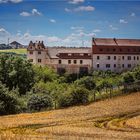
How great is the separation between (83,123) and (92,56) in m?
76.5

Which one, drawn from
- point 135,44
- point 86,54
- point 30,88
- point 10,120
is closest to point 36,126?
point 10,120

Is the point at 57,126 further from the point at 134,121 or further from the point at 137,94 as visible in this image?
the point at 137,94

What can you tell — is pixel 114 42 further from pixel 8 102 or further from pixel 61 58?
pixel 8 102

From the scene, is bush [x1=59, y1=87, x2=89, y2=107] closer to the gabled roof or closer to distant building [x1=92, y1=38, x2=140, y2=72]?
distant building [x1=92, y1=38, x2=140, y2=72]

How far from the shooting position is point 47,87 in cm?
8775

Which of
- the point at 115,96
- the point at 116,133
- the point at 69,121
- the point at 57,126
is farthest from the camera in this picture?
the point at 115,96

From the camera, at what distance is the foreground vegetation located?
4875cm

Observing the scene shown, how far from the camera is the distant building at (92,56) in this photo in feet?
366

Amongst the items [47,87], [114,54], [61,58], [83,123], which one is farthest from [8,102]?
[114,54]

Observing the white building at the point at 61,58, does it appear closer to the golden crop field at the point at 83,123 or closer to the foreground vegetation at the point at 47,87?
the foreground vegetation at the point at 47,87

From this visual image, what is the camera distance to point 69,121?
3725 cm

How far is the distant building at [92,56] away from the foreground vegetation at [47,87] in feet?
12.7

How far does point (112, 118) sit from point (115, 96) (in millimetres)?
11079

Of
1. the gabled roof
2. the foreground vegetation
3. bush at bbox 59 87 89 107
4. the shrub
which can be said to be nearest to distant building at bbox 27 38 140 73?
the gabled roof
